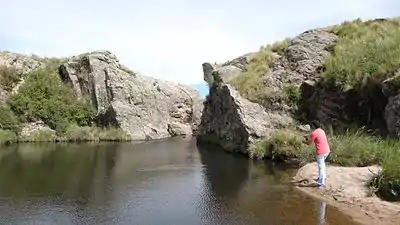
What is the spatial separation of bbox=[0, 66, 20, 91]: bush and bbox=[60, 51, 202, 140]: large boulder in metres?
3.99

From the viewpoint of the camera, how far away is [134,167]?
19.2m

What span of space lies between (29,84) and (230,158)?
2133cm

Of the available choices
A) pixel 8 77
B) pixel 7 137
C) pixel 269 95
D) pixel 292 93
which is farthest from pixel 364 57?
pixel 8 77

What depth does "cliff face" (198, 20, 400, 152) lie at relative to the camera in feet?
64.1

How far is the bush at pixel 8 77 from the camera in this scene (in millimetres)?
35825

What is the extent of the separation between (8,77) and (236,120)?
2131cm

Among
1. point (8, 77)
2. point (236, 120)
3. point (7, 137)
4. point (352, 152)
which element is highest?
point (8, 77)

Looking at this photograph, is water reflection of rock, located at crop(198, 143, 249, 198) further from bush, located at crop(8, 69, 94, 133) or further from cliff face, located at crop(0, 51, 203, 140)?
bush, located at crop(8, 69, 94, 133)

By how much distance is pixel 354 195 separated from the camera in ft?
40.9

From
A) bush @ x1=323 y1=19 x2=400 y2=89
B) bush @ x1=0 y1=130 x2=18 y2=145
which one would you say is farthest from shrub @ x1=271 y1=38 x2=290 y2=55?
bush @ x1=0 y1=130 x2=18 y2=145

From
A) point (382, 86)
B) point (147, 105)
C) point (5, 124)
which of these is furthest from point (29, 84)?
point (382, 86)

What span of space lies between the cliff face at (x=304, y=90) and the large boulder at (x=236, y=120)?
2.0 inches

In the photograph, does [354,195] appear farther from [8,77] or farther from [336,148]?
[8,77]

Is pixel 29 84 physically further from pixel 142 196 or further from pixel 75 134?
pixel 142 196
